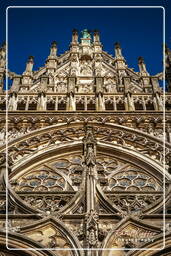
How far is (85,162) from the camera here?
9758 mm

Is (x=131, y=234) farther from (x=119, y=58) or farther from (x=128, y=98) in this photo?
(x=119, y=58)

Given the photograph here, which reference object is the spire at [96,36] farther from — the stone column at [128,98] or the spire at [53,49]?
the stone column at [128,98]

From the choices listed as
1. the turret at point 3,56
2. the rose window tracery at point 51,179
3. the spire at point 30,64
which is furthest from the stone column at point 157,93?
the turret at point 3,56

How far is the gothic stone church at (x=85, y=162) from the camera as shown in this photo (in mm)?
8031

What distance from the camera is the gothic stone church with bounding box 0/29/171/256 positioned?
26.3 ft

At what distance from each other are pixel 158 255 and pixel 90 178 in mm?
2258

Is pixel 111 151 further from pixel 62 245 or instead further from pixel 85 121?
pixel 62 245

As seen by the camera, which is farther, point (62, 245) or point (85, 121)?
point (85, 121)

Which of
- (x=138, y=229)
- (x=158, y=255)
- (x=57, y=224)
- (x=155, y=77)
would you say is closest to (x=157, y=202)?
(x=138, y=229)

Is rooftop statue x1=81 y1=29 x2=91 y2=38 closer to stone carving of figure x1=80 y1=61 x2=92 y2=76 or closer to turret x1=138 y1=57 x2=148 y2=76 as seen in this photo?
stone carving of figure x1=80 y1=61 x2=92 y2=76

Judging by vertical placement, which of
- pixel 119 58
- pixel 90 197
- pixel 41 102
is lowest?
pixel 90 197

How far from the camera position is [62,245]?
7945 millimetres

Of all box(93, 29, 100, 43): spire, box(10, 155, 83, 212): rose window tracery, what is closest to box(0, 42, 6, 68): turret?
box(93, 29, 100, 43): spire

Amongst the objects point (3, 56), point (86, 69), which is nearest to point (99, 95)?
point (86, 69)
